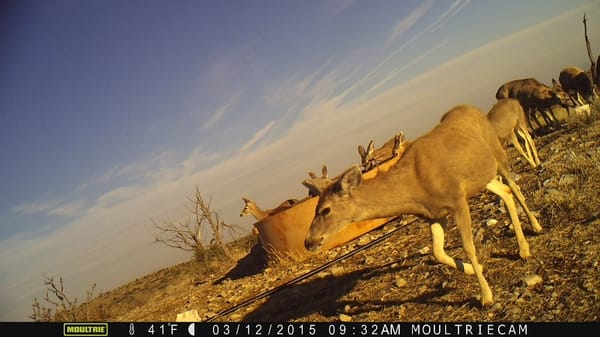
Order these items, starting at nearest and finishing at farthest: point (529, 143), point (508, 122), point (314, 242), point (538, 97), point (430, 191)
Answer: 1. point (430, 191)
2. point (314, 242)
3. point (508, 122)
4. point (529, 143)
5. point (538, 97)

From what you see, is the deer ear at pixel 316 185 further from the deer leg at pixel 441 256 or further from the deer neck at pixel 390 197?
the deer leg at pixel 441 256

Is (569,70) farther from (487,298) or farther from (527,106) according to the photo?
(487,298)

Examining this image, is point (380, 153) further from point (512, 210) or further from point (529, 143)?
point (512, 210)

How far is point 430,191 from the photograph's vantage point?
5977 millimetres

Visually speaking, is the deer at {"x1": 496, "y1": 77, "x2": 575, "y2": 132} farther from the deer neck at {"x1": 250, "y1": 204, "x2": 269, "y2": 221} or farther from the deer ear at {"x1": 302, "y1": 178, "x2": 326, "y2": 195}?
the deer ear at {"x1": 302, "y1": 178, "x2": 326, "y2": 195}

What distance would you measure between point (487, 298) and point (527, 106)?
16593 millimetres

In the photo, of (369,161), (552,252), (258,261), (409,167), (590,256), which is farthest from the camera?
(258,261)

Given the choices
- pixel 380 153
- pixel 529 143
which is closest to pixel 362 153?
pixel 380 153

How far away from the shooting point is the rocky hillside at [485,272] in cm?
504

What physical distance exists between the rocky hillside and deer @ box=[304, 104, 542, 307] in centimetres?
51

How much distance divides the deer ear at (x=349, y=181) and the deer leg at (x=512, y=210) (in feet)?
8.52

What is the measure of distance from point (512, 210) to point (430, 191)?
70.6 inches

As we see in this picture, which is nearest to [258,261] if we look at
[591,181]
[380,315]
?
[380,315]

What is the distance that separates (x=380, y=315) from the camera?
20.8ft
